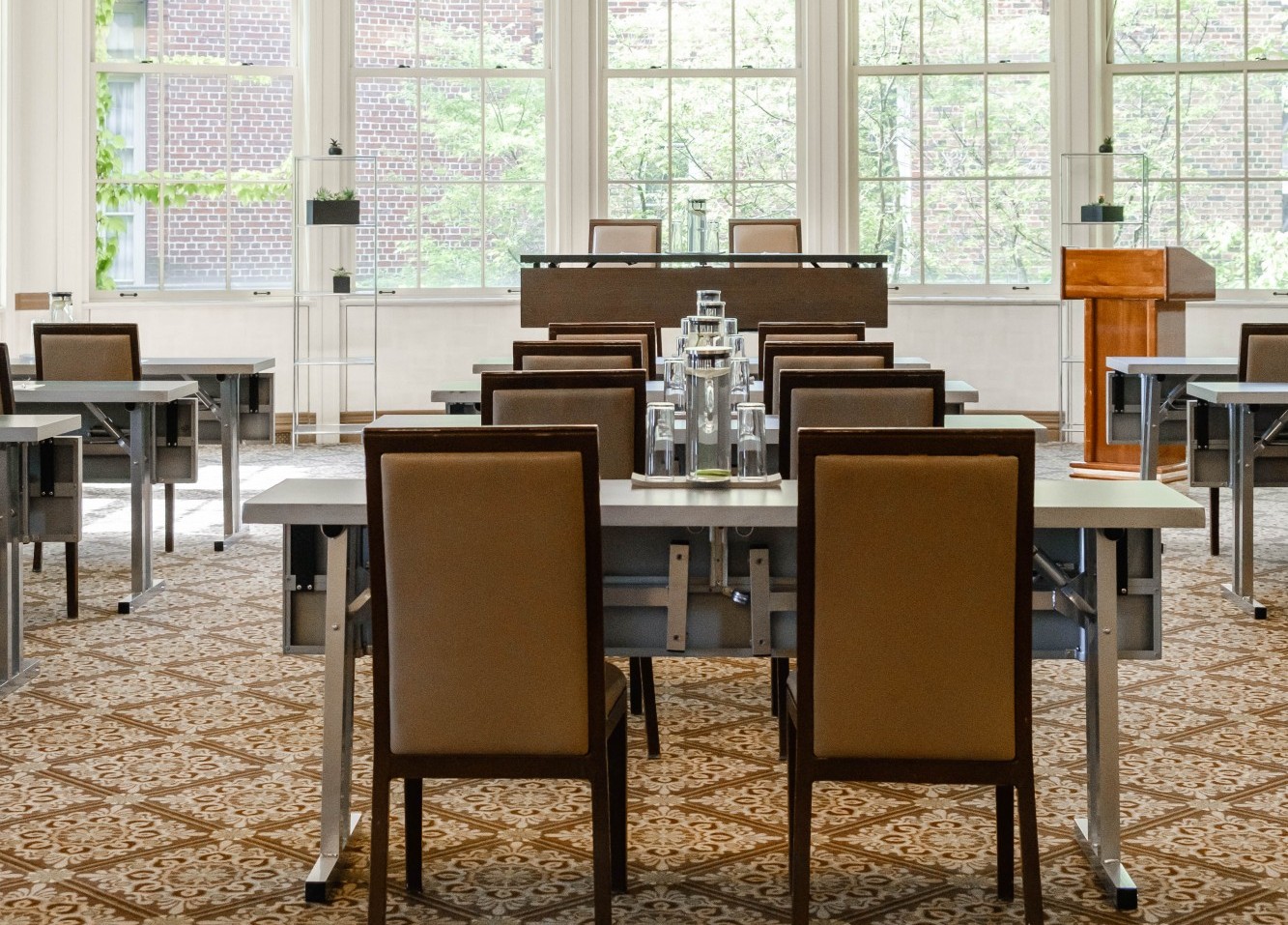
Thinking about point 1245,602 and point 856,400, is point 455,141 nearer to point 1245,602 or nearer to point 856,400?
point 1245,602

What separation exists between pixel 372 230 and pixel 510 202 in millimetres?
1036

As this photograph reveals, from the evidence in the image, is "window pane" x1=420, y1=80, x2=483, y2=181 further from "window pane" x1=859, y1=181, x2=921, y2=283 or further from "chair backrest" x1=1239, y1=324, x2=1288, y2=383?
"chair backrest" x1=1239, y1=324, x2=1288, y2=383

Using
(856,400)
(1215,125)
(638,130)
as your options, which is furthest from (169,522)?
(1215,125)

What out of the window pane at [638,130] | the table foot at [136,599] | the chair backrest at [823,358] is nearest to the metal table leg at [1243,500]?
the chair backrest at [823,358]

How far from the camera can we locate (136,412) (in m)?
5.38

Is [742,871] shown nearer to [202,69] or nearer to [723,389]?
[723,389]

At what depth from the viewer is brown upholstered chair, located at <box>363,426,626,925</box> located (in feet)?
7.57

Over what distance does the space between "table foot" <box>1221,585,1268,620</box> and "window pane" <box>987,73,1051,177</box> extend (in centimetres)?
597

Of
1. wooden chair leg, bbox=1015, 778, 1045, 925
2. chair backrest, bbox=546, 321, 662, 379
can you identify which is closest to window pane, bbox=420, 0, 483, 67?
chair backrest, bbox=546, 321, 662, 379

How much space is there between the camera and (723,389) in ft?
9.36

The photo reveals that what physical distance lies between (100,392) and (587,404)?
2381 millimetres

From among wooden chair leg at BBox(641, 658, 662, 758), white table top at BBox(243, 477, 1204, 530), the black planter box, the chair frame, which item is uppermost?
the black planter box

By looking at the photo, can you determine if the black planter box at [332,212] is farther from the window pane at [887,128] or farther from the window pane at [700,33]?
the window pane at [887,128]

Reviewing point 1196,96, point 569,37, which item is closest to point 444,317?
point 569,37
